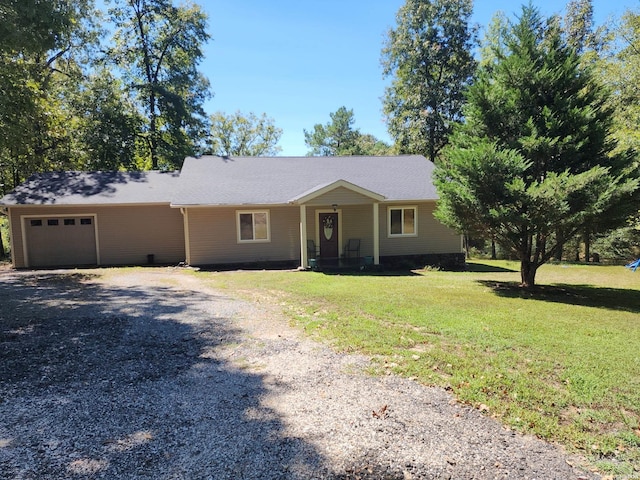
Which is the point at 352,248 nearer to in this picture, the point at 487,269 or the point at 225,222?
the point at 225,222

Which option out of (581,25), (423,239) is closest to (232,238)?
(423,239)

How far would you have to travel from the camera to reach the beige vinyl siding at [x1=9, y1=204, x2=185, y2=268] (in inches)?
596

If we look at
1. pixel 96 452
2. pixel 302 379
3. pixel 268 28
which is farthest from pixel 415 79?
pixel 96 452

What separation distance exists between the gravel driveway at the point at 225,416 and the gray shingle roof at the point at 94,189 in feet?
33.7

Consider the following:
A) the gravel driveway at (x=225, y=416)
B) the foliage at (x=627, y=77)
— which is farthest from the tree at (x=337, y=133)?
the gravel driveway at (x=225, y=416)

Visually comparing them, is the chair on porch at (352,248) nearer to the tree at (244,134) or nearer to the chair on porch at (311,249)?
the chair on porch at (311,249)

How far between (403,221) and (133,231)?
11.3 m

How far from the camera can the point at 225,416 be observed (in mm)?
3375

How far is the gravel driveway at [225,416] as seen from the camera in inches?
106

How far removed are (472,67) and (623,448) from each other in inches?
985

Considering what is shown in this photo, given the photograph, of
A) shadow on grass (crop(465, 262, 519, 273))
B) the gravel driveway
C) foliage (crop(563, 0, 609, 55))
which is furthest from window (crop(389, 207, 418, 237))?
foliage (crop(563, 0, 609, 55))

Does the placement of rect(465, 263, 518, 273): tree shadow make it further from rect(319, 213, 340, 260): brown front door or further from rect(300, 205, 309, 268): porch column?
rect(300, 205, 309, 268): porch column

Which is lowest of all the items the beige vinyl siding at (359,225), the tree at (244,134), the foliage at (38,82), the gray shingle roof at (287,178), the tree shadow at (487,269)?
the tree shadow at (487,269)

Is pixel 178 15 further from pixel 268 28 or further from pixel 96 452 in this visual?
pixel 96 452
